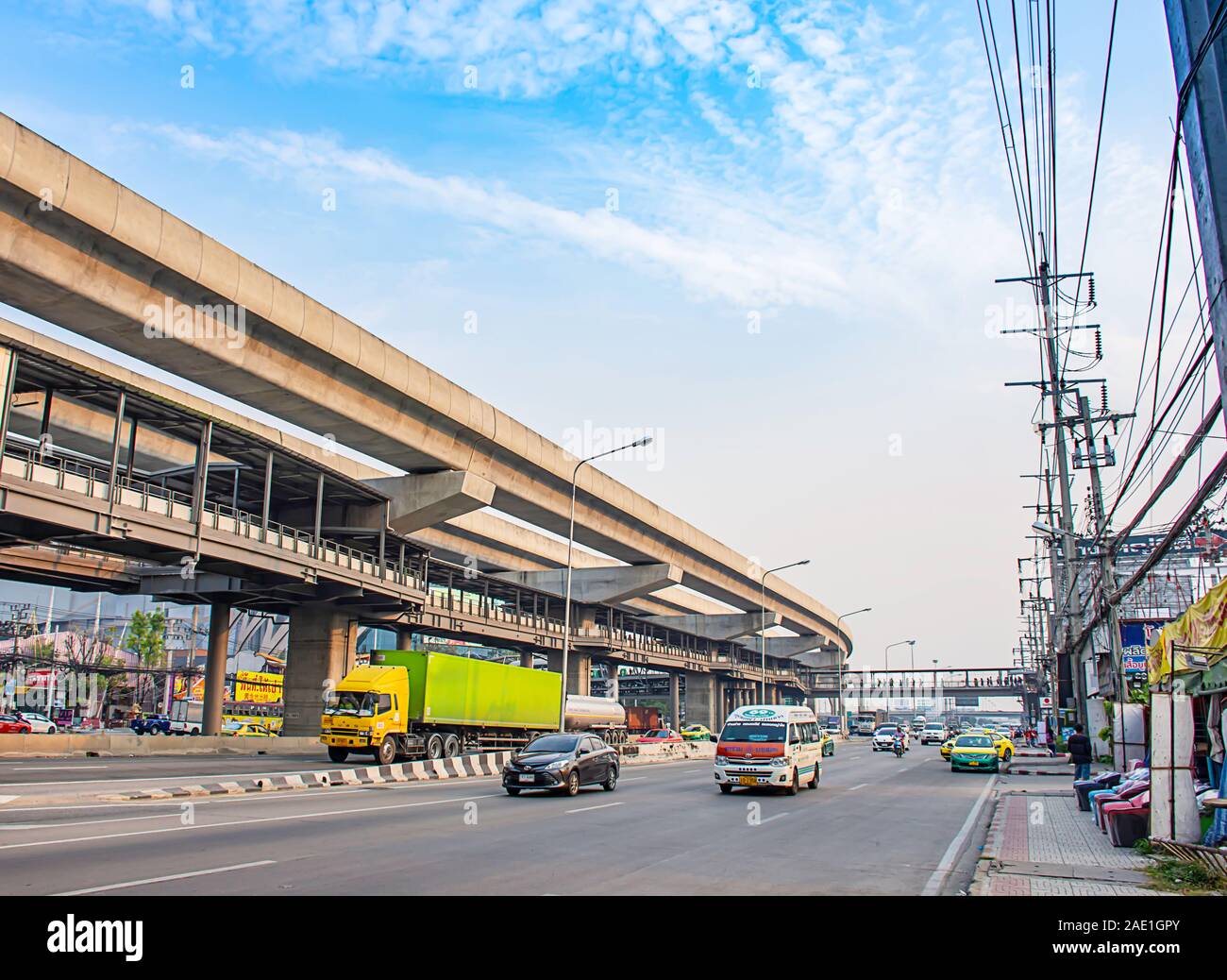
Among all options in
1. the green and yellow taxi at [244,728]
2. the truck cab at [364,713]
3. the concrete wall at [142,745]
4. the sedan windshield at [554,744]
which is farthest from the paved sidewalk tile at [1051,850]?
the green and yellow taxi at [244,728]

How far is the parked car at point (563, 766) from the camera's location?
2188cm

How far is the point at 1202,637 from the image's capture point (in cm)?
1404

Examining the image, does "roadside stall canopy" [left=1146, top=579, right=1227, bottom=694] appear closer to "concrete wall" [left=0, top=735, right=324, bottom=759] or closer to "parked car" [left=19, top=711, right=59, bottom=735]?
"concrete wall" [left=0, top=735, right=324, bottom=759]

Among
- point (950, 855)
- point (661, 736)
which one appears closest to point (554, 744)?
point (950, 855)

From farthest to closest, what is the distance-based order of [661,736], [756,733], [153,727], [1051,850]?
[153,727]
[661,736]
[756,733]
[1051,850]

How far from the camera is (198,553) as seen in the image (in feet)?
106

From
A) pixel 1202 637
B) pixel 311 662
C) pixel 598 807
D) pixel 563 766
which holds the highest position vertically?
pixel 1202 637

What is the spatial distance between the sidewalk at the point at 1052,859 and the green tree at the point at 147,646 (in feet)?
276

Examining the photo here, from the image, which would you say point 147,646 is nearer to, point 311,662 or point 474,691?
point 311,662

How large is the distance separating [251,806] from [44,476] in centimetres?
1468

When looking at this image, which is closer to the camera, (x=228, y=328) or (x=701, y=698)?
(x=228, y=328)

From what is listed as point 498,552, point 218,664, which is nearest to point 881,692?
point 498,552

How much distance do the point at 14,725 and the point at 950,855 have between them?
167ft

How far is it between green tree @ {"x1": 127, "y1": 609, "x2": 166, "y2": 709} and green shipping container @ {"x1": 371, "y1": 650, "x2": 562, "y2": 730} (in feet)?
185
